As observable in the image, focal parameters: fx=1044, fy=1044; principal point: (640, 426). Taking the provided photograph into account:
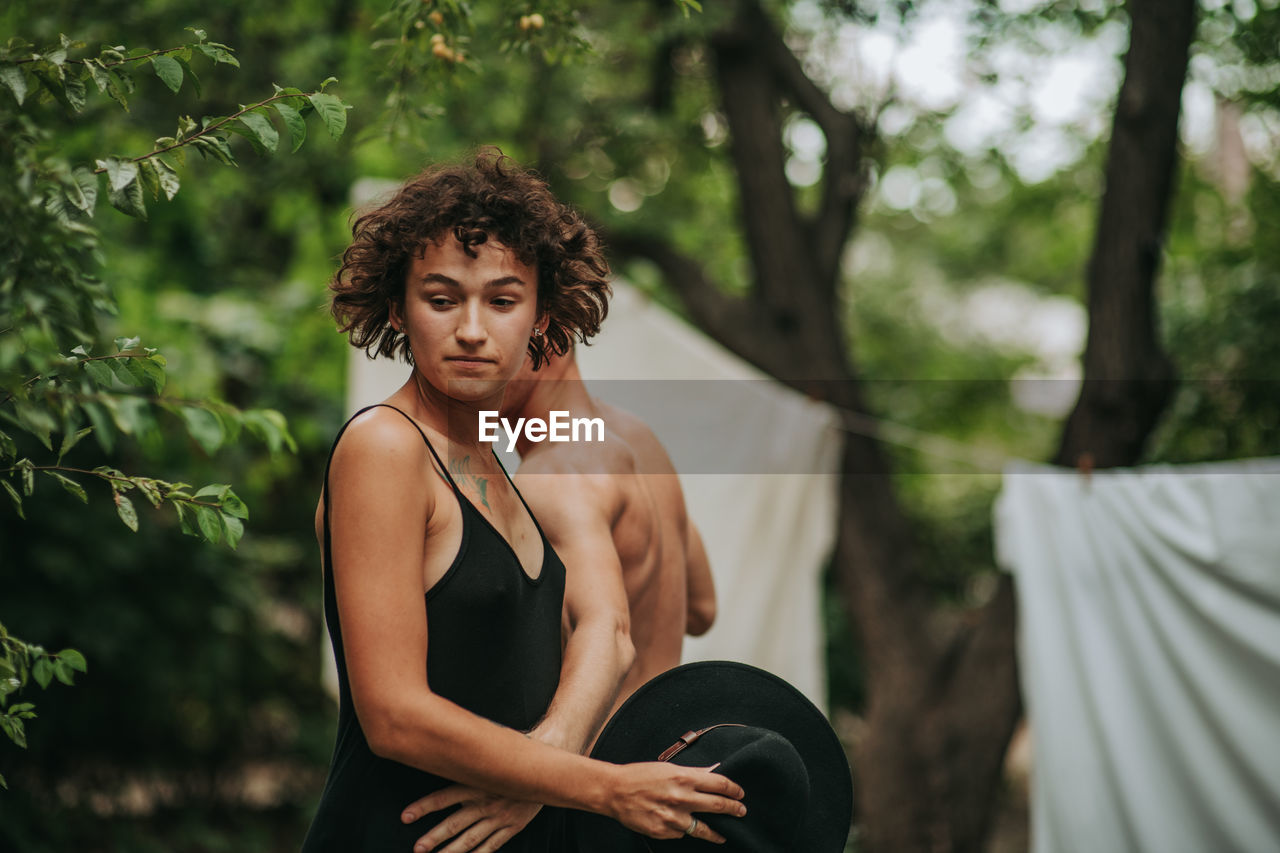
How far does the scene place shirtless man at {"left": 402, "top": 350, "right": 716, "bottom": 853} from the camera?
3.91 feet

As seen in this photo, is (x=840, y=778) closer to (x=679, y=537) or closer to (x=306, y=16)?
(x=679, y=537)

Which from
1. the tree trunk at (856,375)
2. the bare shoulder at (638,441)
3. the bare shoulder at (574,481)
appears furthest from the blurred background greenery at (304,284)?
the bare shoulder at (574,481)

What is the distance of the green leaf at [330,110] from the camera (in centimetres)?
130

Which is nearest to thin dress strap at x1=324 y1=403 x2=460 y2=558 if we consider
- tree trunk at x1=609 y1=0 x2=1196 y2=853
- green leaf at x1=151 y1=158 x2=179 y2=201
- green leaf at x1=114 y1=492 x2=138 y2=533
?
green leaf at x1=114 y1=492 x2=138 y2=533

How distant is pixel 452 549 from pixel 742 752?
396 millimetres

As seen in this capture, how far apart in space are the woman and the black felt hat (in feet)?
0.12

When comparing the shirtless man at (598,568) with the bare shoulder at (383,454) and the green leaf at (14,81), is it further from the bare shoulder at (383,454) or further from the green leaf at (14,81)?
the green leaf at (14,81)

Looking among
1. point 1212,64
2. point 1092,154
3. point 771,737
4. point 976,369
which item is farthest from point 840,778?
point 976,369

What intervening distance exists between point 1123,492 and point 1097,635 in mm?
456

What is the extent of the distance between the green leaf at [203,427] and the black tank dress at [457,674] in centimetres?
12

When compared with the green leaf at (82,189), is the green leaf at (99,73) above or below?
above

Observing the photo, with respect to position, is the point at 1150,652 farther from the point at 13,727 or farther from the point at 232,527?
the point at 13,727

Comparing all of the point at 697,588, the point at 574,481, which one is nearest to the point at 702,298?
the point at 697,588

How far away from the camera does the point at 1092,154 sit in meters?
5.21
